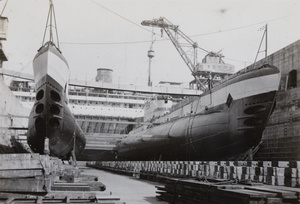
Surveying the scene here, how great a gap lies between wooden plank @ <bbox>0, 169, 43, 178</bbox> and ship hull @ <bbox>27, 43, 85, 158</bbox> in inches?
228

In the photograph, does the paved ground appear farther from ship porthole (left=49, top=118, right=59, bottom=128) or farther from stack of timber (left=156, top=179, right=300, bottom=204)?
ship porthole (left=49, top=118, right=59, bottom=128)

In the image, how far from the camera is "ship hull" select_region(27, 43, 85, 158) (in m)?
13.3

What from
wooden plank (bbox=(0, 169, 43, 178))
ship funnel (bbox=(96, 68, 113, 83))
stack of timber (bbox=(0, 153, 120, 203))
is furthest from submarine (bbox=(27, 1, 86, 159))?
ship funnel (bbox=(96, 68, 113, 83))

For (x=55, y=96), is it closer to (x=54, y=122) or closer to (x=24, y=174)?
(x=54, y=122)

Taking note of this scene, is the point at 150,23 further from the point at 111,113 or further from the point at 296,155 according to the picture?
the point at 296,155

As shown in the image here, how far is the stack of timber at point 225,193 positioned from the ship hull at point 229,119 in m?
5.93

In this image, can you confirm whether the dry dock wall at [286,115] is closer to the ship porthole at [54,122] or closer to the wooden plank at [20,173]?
the ship porthole at [54,122]

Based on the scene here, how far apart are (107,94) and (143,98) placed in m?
5.68

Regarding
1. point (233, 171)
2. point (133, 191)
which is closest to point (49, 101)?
point (133, 191)

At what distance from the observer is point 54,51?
1390cm

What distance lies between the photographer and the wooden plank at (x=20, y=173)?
7.12 m

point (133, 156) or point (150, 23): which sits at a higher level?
point (150, 23)

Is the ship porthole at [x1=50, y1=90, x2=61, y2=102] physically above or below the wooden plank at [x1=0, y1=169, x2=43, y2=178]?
above

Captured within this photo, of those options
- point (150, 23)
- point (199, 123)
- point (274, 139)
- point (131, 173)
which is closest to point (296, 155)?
point (274, 139)
